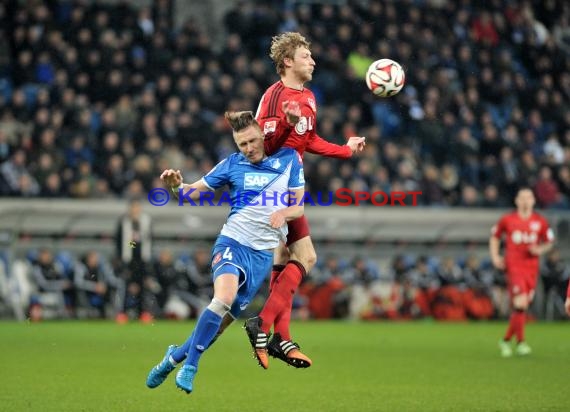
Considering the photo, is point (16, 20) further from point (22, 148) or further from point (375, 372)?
point (375, 372)

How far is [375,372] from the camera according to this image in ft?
36.1

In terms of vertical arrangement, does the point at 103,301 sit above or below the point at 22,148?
below

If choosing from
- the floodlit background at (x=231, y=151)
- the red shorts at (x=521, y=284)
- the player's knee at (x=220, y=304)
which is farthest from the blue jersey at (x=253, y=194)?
the red shorts at (x=521, y=284)

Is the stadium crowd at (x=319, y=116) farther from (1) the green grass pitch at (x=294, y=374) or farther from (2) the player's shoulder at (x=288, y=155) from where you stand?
(2) the player's shoulder at (x=288, y=155)

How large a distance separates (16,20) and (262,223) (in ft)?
50.5

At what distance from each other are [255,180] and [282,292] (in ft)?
3.60

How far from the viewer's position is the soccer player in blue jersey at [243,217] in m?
7.77

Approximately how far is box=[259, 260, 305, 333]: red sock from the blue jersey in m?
0.57

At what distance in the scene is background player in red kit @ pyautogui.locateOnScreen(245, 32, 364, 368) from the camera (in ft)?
27.6

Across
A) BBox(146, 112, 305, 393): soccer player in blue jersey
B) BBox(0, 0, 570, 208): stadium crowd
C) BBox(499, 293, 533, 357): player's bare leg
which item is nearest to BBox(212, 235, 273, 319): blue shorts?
BBox(146, 112, 305, 393): soccer player in blue jersey

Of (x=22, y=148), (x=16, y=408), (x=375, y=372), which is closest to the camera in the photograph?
(x=16, y=408)

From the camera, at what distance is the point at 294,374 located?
11062 millimetres

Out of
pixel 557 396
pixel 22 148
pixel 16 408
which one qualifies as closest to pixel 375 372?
pixel 557 396

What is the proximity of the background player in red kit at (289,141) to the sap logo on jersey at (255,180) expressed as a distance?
43 cm
